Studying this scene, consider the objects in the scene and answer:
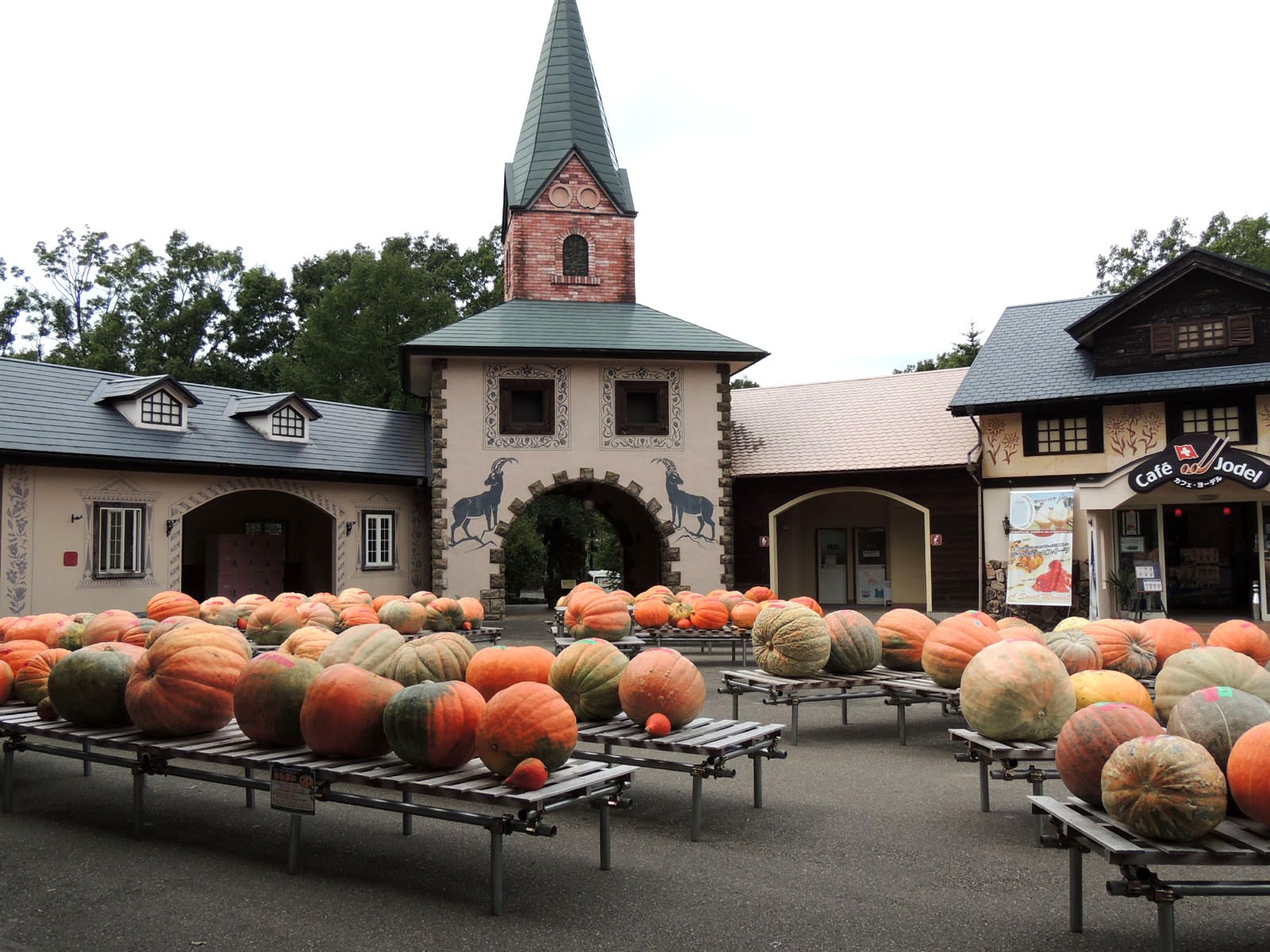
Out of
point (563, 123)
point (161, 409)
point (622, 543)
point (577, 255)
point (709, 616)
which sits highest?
point (563, 123)

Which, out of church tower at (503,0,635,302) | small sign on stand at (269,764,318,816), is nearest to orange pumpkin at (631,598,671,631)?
small sign on stand at (269,764,318,816)

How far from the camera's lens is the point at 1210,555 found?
19719 millimetres

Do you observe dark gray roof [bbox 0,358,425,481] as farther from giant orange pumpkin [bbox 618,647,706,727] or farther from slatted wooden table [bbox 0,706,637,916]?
giant orange pumpkin [bbox 618,647,706,727]

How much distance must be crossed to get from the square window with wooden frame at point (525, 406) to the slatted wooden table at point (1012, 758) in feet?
50.9

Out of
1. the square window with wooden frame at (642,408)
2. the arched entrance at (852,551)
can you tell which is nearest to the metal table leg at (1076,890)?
the square window with wooden frame at (642,408)

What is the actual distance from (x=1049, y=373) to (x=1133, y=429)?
6.36ft

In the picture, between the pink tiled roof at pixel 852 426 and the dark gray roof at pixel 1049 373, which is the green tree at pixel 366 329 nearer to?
the pink tiled roof at pixel 852 426

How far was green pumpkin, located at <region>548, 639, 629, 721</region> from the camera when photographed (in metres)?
6.78

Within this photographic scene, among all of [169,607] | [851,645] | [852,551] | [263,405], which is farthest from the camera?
[852,551]

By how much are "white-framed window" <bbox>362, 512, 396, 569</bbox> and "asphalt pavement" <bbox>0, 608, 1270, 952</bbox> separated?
47.6ft

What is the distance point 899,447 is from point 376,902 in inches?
721

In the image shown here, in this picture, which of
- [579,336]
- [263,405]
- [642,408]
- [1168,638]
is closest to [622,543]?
[642,408]

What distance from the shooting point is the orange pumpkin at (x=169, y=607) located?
12242mm

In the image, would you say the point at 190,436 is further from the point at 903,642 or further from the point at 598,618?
the point at 903,642
